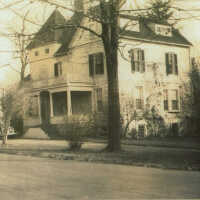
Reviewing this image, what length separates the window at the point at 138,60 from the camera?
34.7 feet

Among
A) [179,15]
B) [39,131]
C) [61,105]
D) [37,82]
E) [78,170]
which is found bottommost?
[78,170]

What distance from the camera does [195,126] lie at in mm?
6977

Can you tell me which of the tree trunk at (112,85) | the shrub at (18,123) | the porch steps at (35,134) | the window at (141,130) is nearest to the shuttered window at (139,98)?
the tree trunk at (112,85)

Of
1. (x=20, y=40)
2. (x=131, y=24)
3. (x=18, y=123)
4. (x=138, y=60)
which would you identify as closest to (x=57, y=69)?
(x=20, y=40)

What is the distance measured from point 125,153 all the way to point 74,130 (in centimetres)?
208

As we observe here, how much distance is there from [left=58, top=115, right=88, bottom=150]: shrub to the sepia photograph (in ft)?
0.12

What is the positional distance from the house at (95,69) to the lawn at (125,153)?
0.96m

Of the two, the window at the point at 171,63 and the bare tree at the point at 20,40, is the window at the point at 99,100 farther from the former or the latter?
the bare tree at the point at 20,40

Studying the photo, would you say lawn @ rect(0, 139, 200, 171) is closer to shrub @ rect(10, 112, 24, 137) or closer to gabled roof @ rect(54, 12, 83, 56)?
shrub @ rect(10, 112, 24, 137)

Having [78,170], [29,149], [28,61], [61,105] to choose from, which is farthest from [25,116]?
[78,170]

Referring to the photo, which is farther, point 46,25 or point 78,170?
point 46,25

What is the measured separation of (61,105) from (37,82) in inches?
46.7

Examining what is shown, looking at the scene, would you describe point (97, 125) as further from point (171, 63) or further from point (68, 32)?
point (171, 63)

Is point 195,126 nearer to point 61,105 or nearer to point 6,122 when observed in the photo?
point 61,105
